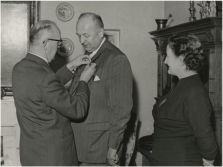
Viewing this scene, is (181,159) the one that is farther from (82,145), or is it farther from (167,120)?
(82,145)

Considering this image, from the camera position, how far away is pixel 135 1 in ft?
15.4

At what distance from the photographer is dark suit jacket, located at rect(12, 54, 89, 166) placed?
1926mm

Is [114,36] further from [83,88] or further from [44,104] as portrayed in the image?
[44,104]

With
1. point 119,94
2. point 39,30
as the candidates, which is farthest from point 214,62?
point 39,30

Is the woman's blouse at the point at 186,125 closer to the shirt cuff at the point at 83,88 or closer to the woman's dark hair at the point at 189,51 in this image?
the woman's dark hair at the point at 189,51

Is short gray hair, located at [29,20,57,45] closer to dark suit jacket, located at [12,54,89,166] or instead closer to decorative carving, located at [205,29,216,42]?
dark suit jacket, located at [12,54,89,166]

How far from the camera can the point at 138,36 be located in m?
4.73

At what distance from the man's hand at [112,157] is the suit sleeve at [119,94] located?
4cm

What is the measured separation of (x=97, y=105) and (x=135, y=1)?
2.87 metres

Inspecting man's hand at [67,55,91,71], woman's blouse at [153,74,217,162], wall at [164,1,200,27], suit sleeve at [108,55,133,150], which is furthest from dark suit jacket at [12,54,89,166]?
wall at [164,1,200,27]

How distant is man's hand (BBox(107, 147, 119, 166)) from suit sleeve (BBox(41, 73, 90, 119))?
440 mm

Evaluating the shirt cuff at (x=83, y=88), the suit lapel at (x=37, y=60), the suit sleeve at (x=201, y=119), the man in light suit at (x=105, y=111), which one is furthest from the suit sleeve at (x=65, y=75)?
the suit sleeve at (x=201, y=119)

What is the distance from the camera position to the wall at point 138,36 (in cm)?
454

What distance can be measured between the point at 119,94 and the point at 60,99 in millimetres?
509
